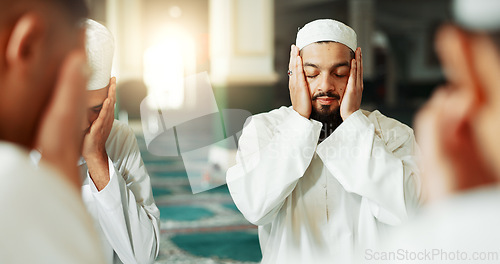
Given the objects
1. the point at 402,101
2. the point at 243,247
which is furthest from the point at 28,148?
the point at 402,101

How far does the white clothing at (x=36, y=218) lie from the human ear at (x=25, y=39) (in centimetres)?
6

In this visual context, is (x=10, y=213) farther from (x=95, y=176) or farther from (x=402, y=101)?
(x=402, y=101)

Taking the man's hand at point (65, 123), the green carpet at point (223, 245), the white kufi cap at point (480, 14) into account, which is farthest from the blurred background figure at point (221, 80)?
the man's hand at point (65, 123)

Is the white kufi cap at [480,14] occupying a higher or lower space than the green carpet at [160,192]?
higher

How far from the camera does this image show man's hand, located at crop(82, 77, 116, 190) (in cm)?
86

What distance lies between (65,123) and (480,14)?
12.6 inches

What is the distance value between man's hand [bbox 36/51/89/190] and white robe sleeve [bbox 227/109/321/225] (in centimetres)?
64

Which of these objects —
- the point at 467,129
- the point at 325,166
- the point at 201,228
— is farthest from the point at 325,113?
the point at 201,228

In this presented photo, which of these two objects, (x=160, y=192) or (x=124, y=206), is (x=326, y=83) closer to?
(x=124, y=206)

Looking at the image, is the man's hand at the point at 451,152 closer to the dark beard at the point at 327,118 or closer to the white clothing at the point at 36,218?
the white clothing at the point at 36,218

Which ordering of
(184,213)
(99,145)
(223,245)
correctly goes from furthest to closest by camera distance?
(184,213) → (223,245) → (99,145)

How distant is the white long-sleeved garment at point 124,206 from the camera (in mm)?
896

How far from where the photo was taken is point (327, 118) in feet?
3.42

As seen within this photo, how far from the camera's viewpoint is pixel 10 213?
319mm
